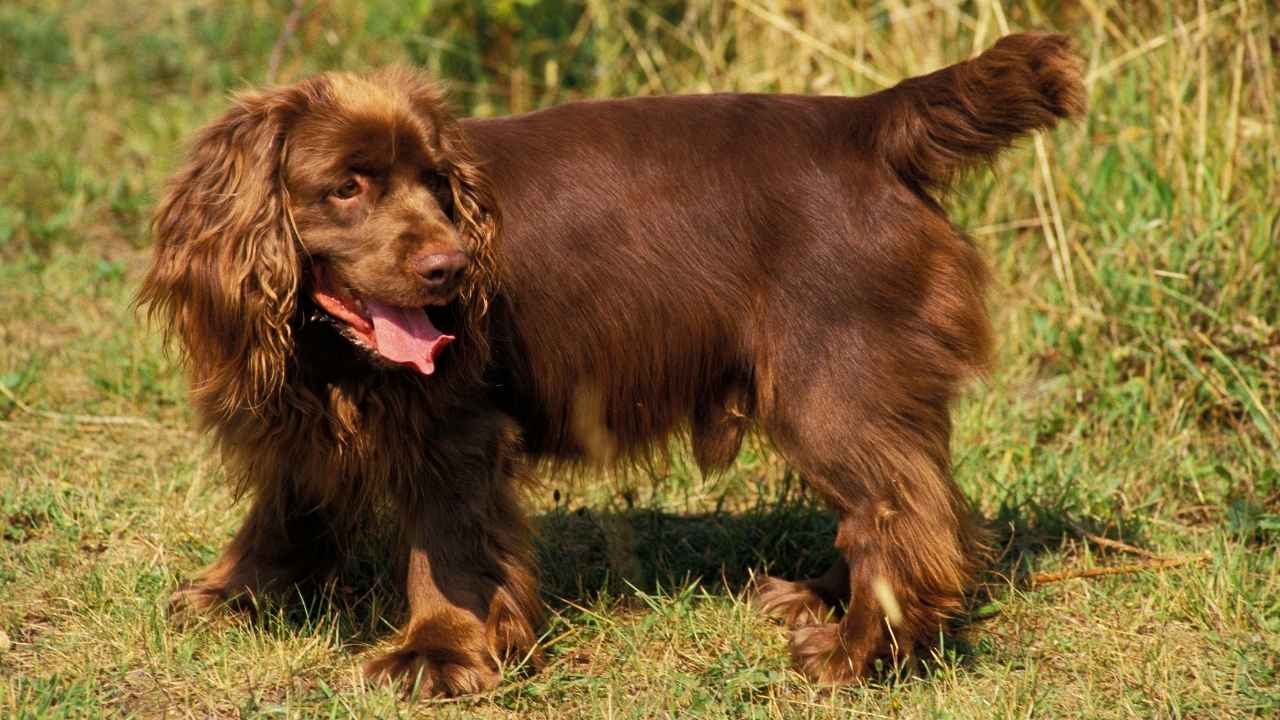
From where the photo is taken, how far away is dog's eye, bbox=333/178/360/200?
9.87 ft

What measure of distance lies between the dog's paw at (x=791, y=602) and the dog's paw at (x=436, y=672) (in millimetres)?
790

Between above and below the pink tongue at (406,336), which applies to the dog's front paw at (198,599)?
below

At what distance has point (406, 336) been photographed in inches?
119

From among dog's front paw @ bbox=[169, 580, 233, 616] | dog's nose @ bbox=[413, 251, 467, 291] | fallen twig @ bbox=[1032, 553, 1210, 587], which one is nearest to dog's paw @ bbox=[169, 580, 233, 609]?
dog's front paw @ bbox=[169, 580, 233, 616]

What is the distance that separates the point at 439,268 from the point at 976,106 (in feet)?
4.14

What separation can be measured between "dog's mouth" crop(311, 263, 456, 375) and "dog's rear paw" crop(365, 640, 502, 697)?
0.68 metres

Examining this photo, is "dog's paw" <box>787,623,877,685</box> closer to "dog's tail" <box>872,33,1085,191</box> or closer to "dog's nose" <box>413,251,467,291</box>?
"dog's tail" <box>872,33,1085,191</box>

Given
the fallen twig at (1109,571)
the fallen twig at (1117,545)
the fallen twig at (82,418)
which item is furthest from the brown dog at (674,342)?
the fallen twig at (82,418)

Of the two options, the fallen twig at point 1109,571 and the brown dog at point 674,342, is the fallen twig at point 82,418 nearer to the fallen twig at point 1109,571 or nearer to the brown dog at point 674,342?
the brown dog at point 674,342

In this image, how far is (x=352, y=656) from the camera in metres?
3.49

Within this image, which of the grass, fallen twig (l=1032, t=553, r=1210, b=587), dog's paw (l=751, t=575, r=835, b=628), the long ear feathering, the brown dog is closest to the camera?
the long ear feathering

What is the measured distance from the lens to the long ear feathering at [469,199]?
3129mm

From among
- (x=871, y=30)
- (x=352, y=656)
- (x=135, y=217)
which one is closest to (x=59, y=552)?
(x=352, y=656)

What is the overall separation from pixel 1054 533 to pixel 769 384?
129 centimetres
